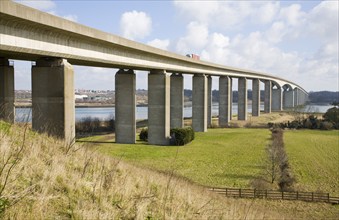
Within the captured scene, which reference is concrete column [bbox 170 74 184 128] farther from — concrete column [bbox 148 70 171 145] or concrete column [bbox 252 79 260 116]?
concrete column [bbox 252 79 260 116]

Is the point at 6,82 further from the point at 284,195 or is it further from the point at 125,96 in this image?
the point at 284,195

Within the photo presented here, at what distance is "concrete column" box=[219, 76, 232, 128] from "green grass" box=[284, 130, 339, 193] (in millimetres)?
22281

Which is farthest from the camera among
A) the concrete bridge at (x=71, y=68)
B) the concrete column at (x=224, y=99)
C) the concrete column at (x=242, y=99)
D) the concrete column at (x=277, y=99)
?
the concrete column at (x=277, y=99)

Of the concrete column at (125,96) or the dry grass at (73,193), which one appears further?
the concrete column at (125,96)

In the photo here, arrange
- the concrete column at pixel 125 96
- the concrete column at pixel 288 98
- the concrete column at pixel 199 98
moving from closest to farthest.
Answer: the concrete column at pixel 125 96
the concrete column at pixel 199 98
the concrete column at pixel 288 98

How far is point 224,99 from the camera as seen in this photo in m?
73.2

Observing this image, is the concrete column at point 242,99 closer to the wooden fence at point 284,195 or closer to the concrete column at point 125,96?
the concrete column at point 125,96

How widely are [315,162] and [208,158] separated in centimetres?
1023

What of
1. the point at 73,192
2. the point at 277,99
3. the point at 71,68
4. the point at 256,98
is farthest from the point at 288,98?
the point at 73,192

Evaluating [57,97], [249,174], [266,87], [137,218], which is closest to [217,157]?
[249,174]

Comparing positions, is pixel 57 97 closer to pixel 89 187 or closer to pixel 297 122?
pixel 89 187

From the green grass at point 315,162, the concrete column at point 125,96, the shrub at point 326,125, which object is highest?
the concrete column at point 125,96

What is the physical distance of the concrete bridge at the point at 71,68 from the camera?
63.2ft

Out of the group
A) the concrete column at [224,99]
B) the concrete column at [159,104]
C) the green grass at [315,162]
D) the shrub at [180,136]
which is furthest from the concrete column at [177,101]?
the concrete column at [224,99]
